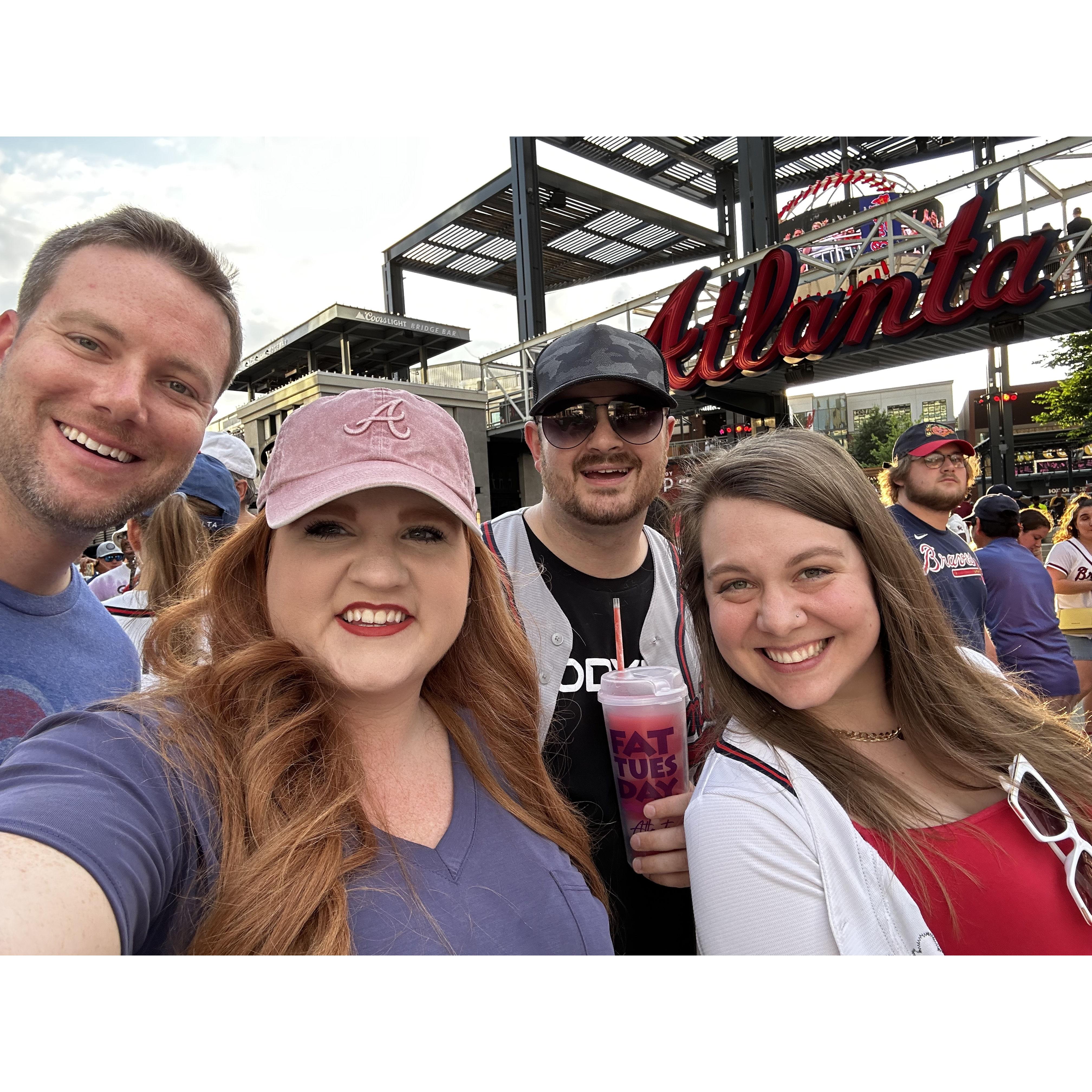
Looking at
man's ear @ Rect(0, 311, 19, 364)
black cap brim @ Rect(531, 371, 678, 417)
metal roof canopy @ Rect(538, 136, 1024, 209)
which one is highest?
metal roof canopy @ Rect(538, 136, 1024, 209)

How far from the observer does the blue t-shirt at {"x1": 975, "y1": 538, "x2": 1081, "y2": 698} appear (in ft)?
12.6

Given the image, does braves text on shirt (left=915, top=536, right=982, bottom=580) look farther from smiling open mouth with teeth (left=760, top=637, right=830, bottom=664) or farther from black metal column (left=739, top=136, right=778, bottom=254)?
black metal column (left=739, top=136, right=778, bottom=254)

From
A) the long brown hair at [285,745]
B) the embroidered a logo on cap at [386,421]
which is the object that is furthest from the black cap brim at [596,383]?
the embroidered a logo on cap at [386,421]

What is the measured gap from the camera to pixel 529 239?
14297 mm

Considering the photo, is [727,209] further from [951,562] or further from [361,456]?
[361,456]

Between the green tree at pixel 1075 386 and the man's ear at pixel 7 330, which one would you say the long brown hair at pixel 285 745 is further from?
the green tree at pixel 1075 386

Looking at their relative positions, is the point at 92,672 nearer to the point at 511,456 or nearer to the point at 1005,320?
the point at 1005,320

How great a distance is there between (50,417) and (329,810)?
0.94 m

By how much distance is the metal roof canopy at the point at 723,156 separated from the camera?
14320mm

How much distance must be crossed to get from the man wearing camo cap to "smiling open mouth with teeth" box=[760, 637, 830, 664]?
53 cm

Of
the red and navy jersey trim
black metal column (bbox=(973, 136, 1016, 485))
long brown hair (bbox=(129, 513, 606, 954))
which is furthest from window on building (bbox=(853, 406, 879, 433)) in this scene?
long brown hair (bbox=(129, 513, 606, 954))

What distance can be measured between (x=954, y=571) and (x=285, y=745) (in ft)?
12.0
